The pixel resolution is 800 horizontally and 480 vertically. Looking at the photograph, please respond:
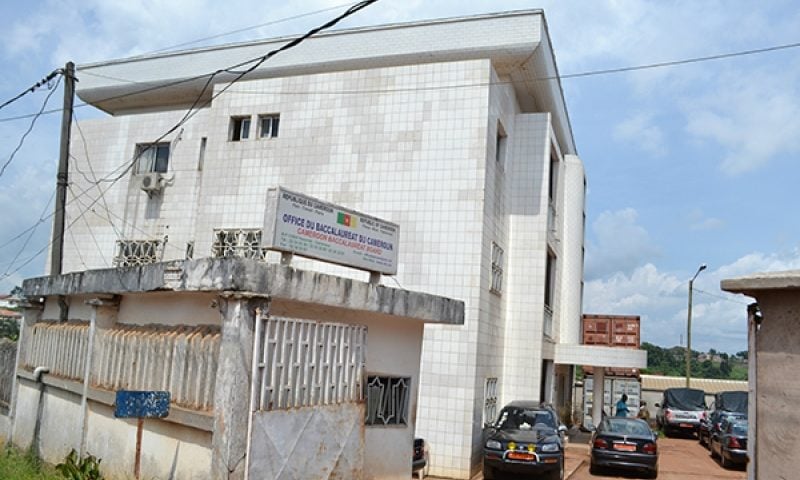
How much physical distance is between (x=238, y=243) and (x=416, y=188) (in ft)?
15.8

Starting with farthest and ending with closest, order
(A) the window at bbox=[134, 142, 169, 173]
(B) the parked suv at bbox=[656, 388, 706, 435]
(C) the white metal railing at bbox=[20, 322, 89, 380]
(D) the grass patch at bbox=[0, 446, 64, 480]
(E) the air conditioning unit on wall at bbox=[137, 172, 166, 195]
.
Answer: (B) the parked suv at bbox=[656, 388, 706, 435] → (A) the window at bbox=[134, 142, 169, 173] → (E) the air conditioning unit on wall at bbox=[137, 172, 166, 195] → (C) the white metal railing at bbox=[20, 322, 89, 380] → (D) the grass patch at bbox=[0, 446, 64, 480]

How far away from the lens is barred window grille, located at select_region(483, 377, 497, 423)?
1565 cm

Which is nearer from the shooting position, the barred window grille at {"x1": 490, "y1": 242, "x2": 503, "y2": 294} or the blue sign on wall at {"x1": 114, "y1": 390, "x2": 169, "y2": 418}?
the blue sign on wall at {"x1": 114, "y1": 390, "x2": 169, "y2": 418}

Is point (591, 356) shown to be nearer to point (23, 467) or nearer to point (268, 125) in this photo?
point (268, 125)

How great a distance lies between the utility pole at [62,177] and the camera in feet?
46.3

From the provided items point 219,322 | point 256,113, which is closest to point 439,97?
point 256,113

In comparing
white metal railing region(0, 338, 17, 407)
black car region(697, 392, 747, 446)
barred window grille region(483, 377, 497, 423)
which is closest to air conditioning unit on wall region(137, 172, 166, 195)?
white metal railing region(0, 338, 17, 407)

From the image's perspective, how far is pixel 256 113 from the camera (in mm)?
17703

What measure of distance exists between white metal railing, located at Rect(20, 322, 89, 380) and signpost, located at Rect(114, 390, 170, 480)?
3.03 metres

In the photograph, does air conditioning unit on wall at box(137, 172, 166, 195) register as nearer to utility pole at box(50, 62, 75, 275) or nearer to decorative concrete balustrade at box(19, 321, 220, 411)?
utility pole at box(50, 62, 75, 275)

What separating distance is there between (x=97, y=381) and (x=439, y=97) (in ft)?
32.6

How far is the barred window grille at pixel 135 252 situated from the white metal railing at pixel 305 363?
12.3 m

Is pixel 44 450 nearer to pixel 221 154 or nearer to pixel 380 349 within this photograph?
pixel 380 349

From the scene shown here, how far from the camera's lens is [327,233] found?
8281mm
